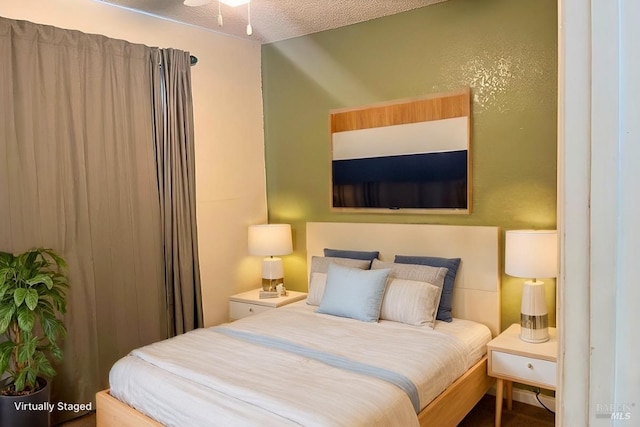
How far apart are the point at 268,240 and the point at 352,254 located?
29.1 inches

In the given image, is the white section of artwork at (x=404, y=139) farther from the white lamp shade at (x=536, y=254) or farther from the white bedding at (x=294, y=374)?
the white bedding at (x=294, y=374)

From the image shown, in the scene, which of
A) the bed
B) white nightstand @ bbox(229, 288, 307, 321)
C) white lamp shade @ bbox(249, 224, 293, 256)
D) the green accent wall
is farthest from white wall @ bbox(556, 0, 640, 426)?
white lamp shade @ bbox(249, 224, 293, 256)

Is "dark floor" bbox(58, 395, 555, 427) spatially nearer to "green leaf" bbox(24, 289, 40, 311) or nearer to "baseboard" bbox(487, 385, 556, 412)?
"baseboard" bbox(487, 385, 556, 412)

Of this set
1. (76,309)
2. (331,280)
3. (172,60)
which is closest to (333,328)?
(331,280)

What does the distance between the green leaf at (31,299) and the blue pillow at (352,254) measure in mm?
2162

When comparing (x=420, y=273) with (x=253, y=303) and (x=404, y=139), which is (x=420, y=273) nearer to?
(x=404, y=139)

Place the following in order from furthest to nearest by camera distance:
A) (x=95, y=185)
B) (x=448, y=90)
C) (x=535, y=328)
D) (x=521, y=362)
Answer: (x=448, y=90) → (x=95, y=185) → (x=535, y=328) → (x=521, y=362)

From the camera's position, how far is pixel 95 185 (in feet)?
10.1

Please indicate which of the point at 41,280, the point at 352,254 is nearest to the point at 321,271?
the point at 352,254

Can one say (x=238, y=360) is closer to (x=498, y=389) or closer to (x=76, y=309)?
(x=76, y=309)

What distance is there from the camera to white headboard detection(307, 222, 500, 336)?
3.15 metres

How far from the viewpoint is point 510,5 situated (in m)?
3.05

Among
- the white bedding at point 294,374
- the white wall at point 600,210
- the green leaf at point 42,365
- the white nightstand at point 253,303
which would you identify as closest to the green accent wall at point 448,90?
the white nightstand at point 253,303

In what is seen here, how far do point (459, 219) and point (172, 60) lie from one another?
8.10ft
